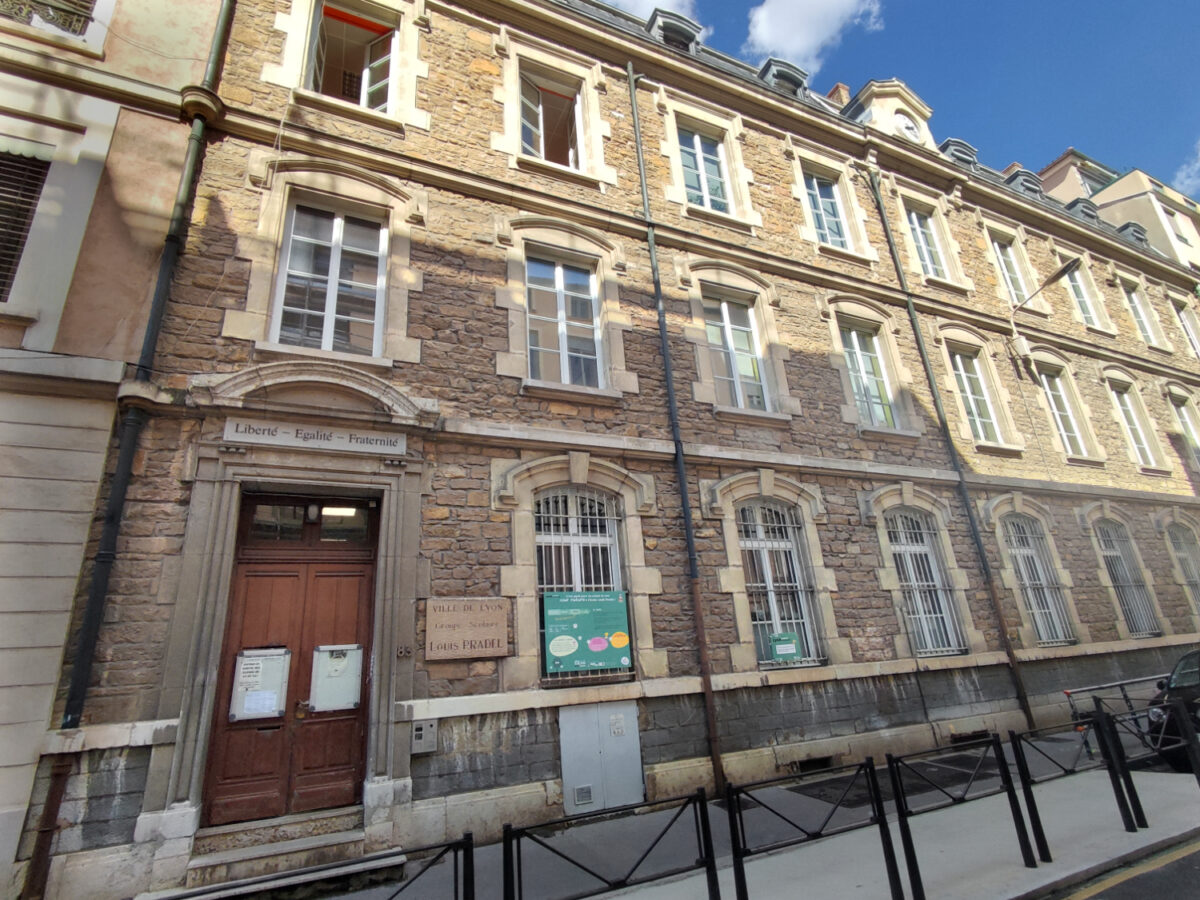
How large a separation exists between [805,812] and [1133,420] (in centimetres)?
1367

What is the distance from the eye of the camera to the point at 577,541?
6641 millimetres

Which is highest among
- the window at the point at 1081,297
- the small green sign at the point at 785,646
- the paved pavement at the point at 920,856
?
the window at the point at 1081,297

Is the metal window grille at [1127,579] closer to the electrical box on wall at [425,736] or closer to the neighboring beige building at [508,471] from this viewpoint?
the neighboring beige building at [508,471]

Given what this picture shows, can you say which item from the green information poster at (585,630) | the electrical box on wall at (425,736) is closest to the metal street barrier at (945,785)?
the green information poster at (585,630)

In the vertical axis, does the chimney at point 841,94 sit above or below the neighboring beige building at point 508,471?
above

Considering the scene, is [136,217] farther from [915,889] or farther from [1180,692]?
[1180,692]

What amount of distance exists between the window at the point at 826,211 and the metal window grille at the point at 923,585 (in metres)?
5.24

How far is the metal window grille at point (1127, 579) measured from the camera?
34.8 ft

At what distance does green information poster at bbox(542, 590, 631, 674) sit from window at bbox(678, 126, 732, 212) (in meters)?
6.71

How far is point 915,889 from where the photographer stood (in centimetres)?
365

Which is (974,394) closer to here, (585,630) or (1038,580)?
(1038,580)

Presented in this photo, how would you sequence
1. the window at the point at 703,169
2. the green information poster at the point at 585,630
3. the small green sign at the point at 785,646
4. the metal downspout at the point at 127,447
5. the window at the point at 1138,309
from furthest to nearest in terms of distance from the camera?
the window at the point at 1138,309 → the window at the point at 703,169 → the small green sign at the point at 785,646 → the green information poster at the point at 585,630 → the metal downspout at the point at 127,447

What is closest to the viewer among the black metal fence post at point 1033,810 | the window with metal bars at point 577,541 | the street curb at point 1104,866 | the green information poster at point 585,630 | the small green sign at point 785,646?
the street curb at point 1104,866

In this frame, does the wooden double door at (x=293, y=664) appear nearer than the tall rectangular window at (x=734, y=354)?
Yes
